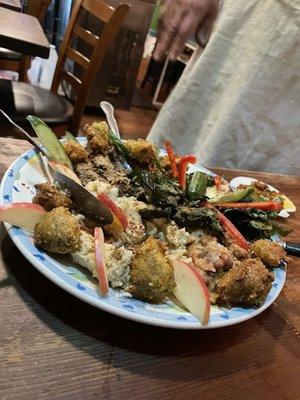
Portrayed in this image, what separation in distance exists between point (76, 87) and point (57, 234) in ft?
6.18

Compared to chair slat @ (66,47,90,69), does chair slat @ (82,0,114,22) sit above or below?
above

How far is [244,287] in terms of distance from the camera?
2.65ft

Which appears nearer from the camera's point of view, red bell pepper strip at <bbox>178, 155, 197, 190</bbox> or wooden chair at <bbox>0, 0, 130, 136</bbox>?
red bell pepper strip at <bbox>178, 155, 197, 190</bbox>

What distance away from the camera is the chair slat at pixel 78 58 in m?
2.33

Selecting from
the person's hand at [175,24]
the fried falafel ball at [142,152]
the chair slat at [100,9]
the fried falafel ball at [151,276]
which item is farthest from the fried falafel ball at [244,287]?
the chair slat at [100,9]

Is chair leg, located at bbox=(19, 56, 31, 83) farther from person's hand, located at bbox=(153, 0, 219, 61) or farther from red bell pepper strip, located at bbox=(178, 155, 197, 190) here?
red bell pepper strip, located at bbox=(178, 155, 197, 190)

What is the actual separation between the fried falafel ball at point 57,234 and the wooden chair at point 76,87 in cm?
136

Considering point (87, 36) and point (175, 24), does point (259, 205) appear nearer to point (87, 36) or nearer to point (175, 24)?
point (175, 24)

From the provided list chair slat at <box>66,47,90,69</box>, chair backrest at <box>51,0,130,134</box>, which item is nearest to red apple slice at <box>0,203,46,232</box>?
chair backrest at <box>51,0,130,134</box>

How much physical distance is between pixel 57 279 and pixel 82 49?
396cm

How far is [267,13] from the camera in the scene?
76.1 inches

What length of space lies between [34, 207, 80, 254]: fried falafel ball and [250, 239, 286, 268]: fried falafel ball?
1.51ft

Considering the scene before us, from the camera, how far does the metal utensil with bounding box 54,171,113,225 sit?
834 millimetres

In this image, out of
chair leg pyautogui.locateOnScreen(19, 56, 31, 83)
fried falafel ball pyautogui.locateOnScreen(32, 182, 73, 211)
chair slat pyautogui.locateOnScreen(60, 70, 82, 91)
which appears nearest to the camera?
fried falafel ball pyautogui.locateOnScreen(32, 182, 73, 211)
